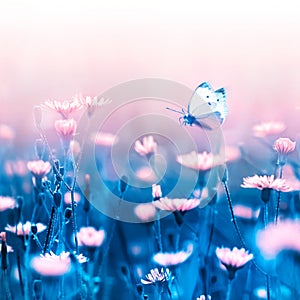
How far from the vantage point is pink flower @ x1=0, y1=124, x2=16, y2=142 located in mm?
1244

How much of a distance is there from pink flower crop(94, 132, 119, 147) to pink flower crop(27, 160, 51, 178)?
0.13 meters

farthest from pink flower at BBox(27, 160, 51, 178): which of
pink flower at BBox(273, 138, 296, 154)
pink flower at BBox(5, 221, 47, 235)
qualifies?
pink flower at BBox(273, 138, 296, 154)

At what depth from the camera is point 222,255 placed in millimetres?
1185

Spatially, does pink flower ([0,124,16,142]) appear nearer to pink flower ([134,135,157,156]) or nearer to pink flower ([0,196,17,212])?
pink flower ([0,196,17,212])

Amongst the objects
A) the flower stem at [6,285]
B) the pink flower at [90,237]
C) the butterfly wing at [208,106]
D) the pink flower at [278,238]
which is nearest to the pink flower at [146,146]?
the butterfly wing at [208,106]

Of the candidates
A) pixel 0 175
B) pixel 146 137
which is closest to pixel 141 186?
pixel 146 137

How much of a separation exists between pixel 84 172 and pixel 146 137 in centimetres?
17

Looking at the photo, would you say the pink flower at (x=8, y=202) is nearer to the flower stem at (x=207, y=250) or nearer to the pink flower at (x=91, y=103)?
the pink flower at (x=91, y=103)

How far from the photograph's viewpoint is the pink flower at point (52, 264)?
4.02 feet

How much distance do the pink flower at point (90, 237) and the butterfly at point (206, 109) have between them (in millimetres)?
325

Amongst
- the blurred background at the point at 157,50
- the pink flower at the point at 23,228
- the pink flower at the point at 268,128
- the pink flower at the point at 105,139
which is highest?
the blurred background at the point at 157,50

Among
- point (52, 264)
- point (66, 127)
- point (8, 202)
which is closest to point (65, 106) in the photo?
point (66, 127)

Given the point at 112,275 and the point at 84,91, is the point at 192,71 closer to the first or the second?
the point at 84,91

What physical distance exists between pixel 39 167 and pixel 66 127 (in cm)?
12
